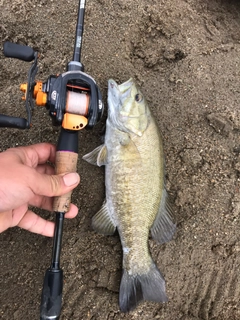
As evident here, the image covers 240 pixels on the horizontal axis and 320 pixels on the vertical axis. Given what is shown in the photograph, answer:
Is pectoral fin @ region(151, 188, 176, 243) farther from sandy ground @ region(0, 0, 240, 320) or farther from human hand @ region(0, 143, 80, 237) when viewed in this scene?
human hand @ region(0, 143, 80, 237)

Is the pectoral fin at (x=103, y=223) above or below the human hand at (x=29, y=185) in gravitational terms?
below

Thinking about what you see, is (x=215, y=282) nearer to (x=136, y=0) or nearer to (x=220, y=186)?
(x=220, y=186)

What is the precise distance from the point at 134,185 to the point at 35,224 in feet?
2.61

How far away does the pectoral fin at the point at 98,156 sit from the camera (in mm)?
2562

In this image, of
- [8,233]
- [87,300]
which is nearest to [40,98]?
[8,233]

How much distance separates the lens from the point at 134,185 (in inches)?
99.3

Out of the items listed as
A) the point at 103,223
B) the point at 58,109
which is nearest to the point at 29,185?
the point at 58,109

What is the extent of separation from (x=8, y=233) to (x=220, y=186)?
177 cm

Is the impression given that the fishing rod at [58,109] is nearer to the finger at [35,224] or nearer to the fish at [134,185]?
the finger at [35,224]

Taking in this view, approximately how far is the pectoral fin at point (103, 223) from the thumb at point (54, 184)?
0.55 meters

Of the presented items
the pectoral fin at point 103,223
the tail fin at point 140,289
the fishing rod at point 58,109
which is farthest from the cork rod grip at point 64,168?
the tail fin at point 140,289

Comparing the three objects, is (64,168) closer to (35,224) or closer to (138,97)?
(35,224)

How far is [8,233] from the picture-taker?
Answer: 2.67 metres

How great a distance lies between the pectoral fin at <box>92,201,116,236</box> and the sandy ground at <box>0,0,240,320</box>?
0.32 feet
